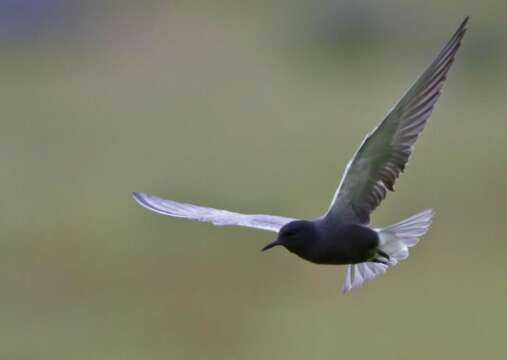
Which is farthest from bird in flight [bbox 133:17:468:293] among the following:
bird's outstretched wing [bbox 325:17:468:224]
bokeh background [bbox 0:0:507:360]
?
bokeh background [bbox 0:0:507:360]

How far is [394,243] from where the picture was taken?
776 centimetres

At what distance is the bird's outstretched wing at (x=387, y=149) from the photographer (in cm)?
729

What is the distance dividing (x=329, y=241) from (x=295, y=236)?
19cm

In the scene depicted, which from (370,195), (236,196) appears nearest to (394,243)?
(370,195)

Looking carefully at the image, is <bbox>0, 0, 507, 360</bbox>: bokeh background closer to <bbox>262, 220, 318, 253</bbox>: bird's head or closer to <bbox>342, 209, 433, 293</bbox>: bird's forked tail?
<bbox>342, 209, 433, 293</bbox>: bird's forked tail

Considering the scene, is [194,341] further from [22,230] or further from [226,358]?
[22,230]

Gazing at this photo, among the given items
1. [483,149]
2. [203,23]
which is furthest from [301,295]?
[203,23]

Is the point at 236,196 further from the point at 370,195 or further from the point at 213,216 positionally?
the point at 370,195

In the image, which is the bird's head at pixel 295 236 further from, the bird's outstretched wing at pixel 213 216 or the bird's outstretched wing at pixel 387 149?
the bird's outstretched wing at pixel 213 216

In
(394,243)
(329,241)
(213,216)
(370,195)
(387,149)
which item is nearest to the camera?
(329,241)

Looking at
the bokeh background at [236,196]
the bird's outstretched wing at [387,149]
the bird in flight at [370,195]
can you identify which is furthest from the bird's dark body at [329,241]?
the bokeh background at [236,196]

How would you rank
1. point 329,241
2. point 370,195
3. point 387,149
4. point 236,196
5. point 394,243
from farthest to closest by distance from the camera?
point 236,196, point 394,243, point 370,195, point 387,149, point 329,241

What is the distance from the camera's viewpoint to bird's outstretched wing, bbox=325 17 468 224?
7293 millimetres

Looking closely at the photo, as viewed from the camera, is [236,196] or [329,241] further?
[236,196]
